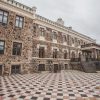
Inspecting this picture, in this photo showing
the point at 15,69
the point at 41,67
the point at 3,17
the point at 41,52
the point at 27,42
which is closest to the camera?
the point at 3,17

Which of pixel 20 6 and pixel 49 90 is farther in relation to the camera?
pixel 20 6

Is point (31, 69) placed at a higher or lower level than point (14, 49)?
lower

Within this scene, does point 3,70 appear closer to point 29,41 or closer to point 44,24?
point 29,41

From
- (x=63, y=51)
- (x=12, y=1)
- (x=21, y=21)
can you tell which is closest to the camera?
(x=12, y=1)

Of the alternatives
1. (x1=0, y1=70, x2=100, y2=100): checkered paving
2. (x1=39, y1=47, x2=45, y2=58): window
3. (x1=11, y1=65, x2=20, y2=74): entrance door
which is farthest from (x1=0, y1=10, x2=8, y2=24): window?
(x1=0, y1=70, x2=100, y2=100): checkered paving

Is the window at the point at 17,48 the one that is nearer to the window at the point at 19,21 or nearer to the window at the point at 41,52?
the window at the point at 19,21

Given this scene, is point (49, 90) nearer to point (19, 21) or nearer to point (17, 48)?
point (17, 48)

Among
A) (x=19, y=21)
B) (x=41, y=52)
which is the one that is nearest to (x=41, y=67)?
(x=41, y=52)

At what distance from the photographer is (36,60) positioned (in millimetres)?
16750

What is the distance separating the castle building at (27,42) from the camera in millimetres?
13376

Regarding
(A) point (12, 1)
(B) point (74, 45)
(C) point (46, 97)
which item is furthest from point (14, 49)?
(B) point (74, 45)

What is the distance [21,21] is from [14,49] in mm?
4060

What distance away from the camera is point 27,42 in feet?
51.7

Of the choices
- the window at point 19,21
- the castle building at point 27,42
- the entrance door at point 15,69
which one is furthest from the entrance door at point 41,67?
the window at point 19,21
